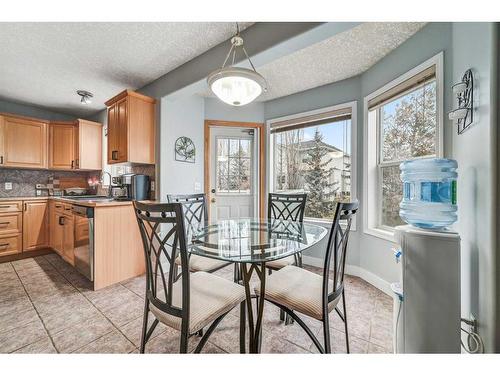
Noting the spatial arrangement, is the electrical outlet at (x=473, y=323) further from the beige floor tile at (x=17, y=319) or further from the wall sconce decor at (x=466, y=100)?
the beige floor tile at (x=17, y=319)

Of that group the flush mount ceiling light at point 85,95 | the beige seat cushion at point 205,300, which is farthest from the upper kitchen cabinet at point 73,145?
the beige seat cushion at point 205,300

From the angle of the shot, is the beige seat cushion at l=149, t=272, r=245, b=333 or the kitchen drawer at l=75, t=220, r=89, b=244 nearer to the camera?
the beige seat cushion at l=149, t=272, r=245, b=333

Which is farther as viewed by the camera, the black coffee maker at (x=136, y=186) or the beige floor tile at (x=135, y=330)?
the black coffee maker at (x=136, y=186)

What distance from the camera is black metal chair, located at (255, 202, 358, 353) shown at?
1209mm

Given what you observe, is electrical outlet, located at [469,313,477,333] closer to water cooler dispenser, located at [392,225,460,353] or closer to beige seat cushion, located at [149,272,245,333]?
water cooler dispenser, located at [392,225,460,353]

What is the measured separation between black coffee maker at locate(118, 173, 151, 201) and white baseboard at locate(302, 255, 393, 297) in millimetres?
2352

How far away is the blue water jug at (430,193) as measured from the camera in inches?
50.2

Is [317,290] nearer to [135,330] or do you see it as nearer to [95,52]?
[135,330]

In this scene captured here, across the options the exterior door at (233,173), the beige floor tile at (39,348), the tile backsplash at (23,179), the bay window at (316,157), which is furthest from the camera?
the tile backsplash at (23,179)

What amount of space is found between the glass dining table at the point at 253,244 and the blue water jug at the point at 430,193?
0.65 metres

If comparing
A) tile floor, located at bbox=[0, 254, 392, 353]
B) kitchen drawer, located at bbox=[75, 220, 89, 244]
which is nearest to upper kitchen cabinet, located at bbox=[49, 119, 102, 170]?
kitchen drawer, located at bbox=[75, 220, 89, 244]

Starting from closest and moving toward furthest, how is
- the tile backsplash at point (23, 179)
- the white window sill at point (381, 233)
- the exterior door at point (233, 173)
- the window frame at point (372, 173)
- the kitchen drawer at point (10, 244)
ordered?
the white window sill at point (381, 233) < the window frame at point (372, 173) < the kitchen drawer at point (10, 244) < the exterior door at point (233, 173) < the tile backsplash at point (23, 179)
